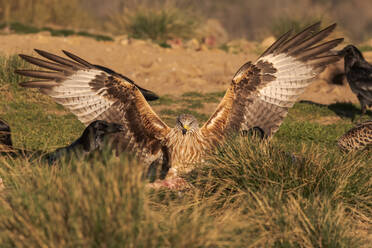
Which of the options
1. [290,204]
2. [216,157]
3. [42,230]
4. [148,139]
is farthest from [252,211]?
[148,139]

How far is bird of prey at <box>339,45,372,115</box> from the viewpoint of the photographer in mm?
9789

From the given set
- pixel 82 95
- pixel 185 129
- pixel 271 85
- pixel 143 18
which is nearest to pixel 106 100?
pixel 82 95

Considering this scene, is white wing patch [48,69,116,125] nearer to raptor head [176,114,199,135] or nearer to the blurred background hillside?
raptor head [176,114,199,135]

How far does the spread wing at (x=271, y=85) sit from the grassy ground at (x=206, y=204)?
0.75 metres

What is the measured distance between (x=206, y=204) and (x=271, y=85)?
227 cm

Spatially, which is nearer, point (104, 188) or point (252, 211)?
point (104, 188)

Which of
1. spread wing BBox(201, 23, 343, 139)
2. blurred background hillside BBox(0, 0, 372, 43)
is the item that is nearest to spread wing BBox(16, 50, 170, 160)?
spread wing BBox(201, 23, 343, 139)

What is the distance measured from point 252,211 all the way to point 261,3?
43.1 m

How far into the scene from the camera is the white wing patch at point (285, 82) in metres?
6.11

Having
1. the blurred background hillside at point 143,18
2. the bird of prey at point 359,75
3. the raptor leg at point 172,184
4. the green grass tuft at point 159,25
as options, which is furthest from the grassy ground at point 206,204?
the green grass tuft at point 159,25

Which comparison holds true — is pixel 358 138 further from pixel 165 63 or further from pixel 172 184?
pixel 165 63

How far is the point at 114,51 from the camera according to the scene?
15.2 meters

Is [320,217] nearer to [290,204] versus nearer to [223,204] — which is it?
[290,204]

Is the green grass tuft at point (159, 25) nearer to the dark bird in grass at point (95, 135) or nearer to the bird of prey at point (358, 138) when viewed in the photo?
the bird of prey at point (358, 138)
